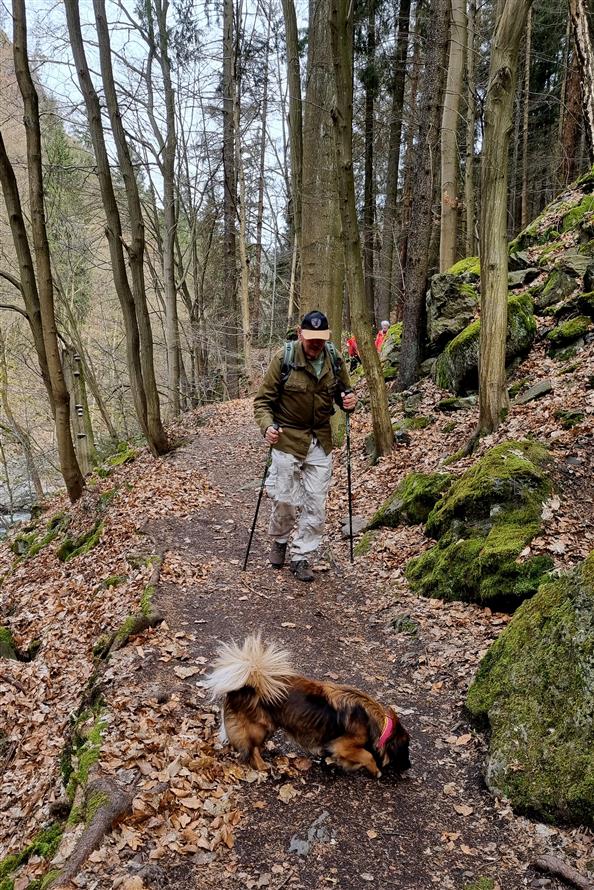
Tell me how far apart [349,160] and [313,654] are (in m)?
7.27

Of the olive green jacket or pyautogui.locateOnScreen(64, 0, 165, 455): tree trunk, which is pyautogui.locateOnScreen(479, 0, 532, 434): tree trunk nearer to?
the olive green jacket

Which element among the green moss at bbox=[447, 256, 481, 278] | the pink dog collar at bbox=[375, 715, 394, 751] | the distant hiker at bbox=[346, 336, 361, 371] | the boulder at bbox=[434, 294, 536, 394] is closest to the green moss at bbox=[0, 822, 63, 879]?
the pink dog collar at bbox=[375, 715, 394, 751]

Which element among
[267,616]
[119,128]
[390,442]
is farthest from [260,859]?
[119,128]

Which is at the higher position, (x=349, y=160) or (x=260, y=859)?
(x=349, y=160)

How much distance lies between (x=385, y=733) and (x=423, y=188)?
32.3 feet

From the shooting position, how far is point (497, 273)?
23.1 ft

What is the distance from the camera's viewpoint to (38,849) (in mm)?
3262

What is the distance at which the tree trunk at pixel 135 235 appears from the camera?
10289 millimetres

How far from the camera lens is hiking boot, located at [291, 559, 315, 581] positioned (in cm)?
643

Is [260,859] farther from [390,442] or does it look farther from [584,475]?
[390,442]

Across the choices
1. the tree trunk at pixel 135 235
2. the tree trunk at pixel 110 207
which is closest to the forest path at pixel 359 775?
the tree trunk at pixel 135 235

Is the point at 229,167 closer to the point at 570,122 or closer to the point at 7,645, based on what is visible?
the point at 570,122

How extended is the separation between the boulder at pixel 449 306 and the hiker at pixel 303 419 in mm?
5406

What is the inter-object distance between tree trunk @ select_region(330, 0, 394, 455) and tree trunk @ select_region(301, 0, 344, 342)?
1.50 metres
